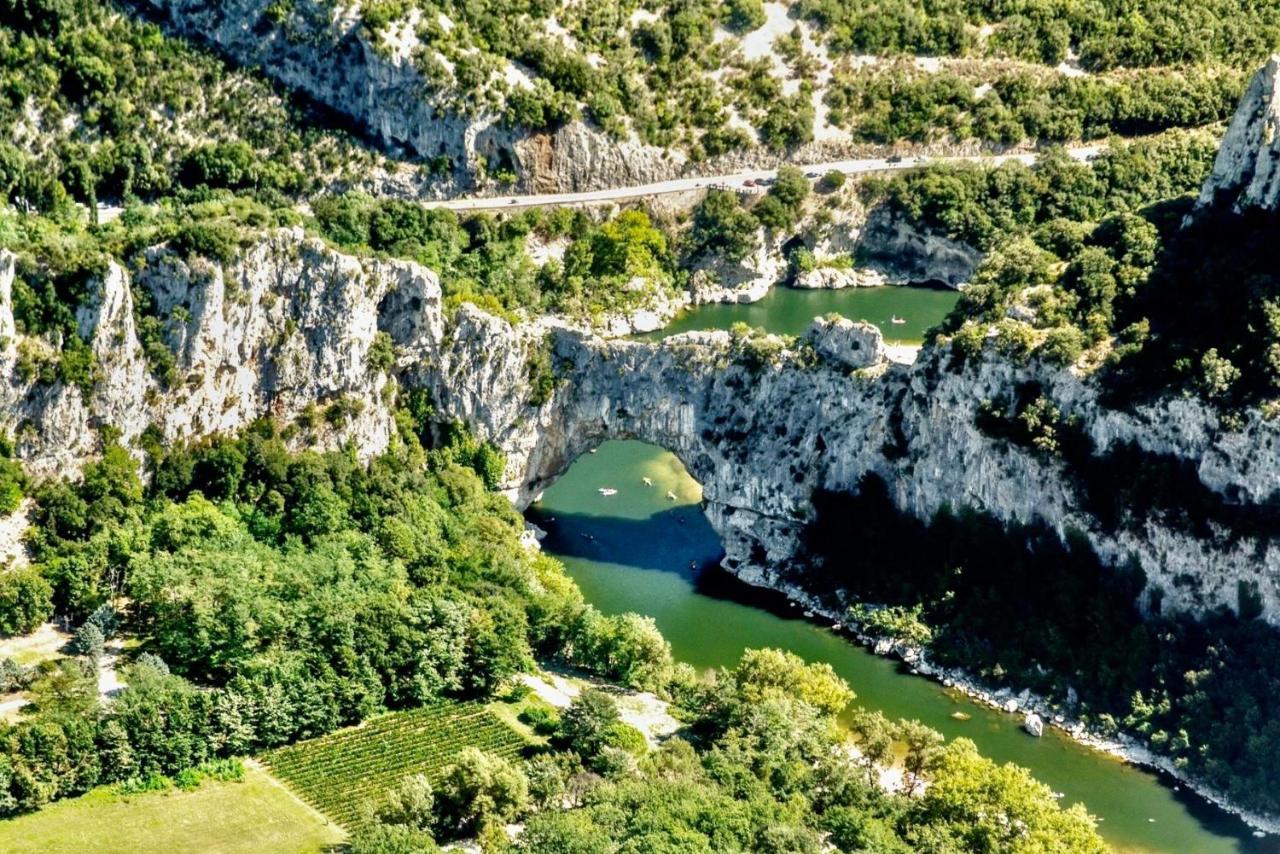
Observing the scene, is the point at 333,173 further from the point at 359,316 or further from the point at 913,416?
the point at 913,416

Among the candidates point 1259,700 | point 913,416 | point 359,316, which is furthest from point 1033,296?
point 359,316

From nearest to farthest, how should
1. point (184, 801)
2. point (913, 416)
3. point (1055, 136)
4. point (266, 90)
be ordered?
point (184, 801) → point (913, 416) → point (266, 90) → point (1055, 136)

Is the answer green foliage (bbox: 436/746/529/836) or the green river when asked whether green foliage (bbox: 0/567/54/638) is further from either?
the green river

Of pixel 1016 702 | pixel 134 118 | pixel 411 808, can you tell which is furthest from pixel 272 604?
pixel 134 118

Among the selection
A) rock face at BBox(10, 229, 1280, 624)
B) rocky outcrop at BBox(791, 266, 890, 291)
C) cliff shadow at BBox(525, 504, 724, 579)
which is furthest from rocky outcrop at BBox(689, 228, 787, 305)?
rock face at BBox(10, 229, 1280, 624)

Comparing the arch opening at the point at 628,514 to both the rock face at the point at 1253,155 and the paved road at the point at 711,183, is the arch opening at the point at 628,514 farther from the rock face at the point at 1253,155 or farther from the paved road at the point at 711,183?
the rock face at the point at 1253,155

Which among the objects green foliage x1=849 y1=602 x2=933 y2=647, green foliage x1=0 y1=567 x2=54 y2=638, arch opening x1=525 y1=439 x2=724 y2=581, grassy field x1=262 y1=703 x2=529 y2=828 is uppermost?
arch opening x1=525 y1=439 x2=724 y2=581
